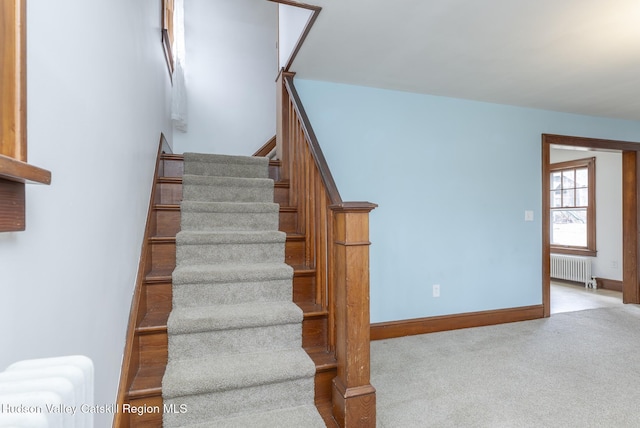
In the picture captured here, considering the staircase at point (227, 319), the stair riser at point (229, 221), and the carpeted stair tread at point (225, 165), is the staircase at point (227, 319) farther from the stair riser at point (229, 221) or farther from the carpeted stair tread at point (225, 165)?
the carpeted stair tread at point (225, 165)

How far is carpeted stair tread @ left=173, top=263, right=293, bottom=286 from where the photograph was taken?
1849mm

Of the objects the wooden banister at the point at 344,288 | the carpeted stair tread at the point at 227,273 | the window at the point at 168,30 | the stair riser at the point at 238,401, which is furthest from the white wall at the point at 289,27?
the stair riser at the point at 238,401

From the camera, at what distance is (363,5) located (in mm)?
1871

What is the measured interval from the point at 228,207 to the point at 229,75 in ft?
8.15

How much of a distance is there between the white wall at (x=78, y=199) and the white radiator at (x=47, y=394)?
0.33ft

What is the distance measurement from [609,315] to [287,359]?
3769 millimetres

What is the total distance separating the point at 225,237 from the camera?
6.99 ft

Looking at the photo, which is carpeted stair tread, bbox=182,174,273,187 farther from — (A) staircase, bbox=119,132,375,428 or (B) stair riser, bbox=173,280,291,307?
(B) stair riser, bbox=173,280,291,307

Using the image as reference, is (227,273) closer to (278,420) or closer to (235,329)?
(235,329)

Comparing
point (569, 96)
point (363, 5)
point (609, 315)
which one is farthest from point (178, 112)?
point (609, 315)

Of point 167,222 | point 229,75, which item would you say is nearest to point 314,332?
point 167,222

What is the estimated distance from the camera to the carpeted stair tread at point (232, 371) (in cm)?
145

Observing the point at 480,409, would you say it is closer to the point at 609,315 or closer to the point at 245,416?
the point at 245,416

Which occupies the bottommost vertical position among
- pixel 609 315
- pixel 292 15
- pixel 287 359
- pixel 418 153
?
pixel 609 315
